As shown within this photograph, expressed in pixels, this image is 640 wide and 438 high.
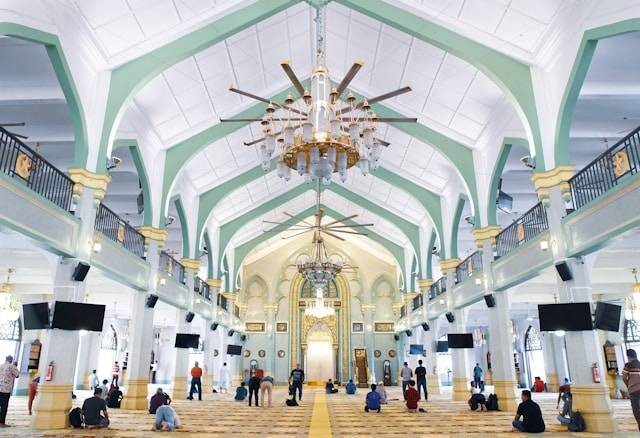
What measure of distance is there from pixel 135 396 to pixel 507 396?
786 cm

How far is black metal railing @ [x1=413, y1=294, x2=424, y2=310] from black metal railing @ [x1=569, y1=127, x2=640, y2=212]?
10621mm

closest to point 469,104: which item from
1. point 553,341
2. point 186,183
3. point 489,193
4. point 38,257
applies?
point 489,193

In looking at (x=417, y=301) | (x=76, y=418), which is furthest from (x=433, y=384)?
(x=76, y=418)

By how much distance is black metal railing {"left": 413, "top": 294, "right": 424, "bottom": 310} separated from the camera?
17769mm

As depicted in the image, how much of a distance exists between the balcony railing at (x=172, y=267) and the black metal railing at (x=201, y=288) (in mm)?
643

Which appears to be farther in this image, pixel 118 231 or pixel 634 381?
pixel 118 231

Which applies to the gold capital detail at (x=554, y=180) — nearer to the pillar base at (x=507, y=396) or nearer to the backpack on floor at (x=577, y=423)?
the backpack on floor at (x=577, y=423)

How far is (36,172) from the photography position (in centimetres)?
668

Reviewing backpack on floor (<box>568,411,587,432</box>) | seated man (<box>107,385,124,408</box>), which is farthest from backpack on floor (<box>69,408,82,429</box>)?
backpack on floor (<box>568,411,587,432</box>)

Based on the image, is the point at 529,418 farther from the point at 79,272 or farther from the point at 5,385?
the point at 5,385

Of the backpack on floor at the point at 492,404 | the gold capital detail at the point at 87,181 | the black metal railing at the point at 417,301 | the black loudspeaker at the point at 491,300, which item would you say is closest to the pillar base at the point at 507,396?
the backpack on floor at the point at 492,404

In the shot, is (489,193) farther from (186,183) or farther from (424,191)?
(186,183)

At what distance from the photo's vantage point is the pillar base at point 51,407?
6816mm

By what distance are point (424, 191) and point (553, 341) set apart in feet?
27.5
